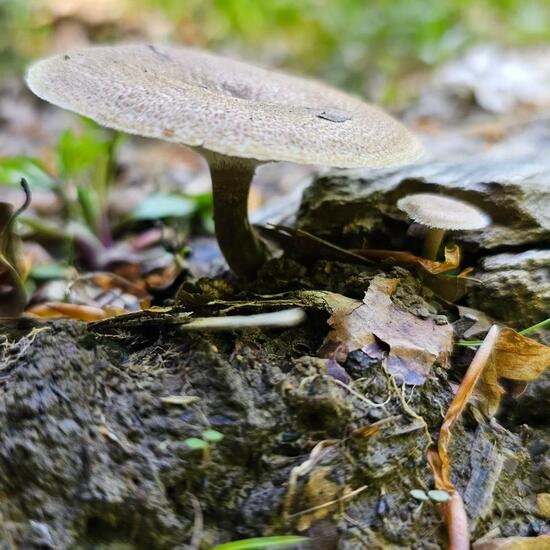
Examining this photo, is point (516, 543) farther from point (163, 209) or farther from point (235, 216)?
point (163, 209)

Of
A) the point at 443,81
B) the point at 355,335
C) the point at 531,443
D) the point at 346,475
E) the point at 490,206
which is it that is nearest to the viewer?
the point at 346,475

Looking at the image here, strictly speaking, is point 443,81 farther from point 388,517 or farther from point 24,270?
point 388,517

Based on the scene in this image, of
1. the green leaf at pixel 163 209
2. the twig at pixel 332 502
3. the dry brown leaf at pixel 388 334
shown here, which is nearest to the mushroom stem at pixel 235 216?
the dry brown leaf at pixel 388 334

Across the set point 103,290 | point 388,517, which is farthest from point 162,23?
point 388,517

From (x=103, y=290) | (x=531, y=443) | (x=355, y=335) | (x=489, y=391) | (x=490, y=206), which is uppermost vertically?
(x=490, y=206)

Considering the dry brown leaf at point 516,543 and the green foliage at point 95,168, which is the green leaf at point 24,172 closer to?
the green foliage at point 95,168

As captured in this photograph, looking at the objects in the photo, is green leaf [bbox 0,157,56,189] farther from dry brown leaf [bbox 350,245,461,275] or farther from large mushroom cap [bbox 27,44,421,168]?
dry brown leaf [bbox 350,245,461,275]

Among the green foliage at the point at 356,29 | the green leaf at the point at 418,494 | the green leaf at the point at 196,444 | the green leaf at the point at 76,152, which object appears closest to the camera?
the green leaf at the point at 196,444
